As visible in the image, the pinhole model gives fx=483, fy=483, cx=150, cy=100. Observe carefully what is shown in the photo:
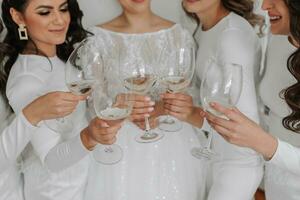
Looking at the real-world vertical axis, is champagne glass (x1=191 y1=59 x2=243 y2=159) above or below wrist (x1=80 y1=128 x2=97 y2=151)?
above

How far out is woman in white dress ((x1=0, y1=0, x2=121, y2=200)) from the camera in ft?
4.90

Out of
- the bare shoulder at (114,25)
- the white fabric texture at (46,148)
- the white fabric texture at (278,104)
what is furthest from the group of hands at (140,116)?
the bare shoulder at (114,25)

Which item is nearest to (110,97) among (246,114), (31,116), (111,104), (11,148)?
(111,104)

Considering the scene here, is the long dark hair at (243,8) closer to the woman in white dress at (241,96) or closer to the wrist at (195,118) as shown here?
the woman in white dress at (241,96)

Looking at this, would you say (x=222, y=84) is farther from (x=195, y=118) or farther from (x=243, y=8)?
(x=243, y=8)

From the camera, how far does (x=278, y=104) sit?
1544mm

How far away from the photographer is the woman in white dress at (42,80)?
149cm

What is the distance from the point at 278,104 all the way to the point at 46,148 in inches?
29.3

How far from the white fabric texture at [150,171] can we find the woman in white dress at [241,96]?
0.28ft

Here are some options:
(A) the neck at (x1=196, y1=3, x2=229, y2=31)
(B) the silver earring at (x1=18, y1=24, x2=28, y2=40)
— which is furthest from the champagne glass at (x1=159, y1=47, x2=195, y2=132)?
(B) the silver earring at (x1=18, y1=24, x2=28, y2=40)

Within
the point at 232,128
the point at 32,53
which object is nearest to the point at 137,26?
the point at 32,53

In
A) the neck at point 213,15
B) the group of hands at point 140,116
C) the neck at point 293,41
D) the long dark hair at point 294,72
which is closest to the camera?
the group of hands at point 140,116

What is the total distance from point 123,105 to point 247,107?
1.48 ft

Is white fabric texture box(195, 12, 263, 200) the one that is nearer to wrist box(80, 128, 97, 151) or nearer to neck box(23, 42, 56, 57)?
wrist box(80, 128, 97, 151)
